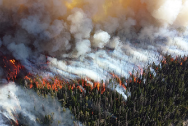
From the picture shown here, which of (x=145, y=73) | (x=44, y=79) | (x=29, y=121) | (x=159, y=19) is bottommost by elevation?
(x=29, y=121)

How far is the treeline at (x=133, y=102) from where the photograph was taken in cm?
2377

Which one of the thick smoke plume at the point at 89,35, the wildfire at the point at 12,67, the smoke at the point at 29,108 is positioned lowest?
the smoke at the point at 29,108

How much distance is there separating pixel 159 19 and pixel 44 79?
1421 inches

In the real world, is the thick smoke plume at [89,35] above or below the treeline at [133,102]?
above

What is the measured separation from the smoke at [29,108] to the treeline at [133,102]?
1161mm

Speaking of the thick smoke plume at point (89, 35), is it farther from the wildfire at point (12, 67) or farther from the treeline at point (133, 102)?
the treeline at point (133, 102)

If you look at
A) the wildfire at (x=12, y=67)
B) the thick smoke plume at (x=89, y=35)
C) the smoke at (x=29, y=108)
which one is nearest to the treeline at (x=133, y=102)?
the smoke at (x=29, y=108)

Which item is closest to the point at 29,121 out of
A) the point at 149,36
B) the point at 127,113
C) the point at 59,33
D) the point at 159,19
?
the point at 127,113

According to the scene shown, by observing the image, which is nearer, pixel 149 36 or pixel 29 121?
pixel 29 121

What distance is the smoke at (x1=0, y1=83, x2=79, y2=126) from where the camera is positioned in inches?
891

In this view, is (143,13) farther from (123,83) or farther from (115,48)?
(123,83)

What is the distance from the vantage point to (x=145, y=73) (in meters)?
34.1

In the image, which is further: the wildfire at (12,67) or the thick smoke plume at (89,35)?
the thick smoke plume at (89,35)

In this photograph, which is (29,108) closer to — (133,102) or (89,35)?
(133,102)
